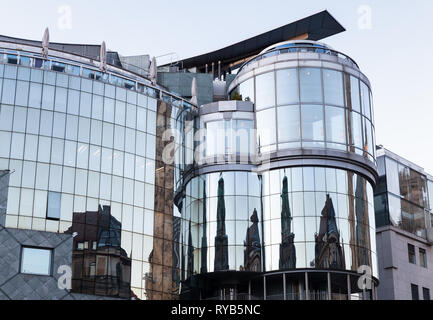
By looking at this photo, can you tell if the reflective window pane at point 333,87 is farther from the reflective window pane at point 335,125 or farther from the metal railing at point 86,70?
the metal railing at point 86,70

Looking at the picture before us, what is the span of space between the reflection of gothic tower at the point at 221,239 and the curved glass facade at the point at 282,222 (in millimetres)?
71

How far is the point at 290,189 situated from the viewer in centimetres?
4719

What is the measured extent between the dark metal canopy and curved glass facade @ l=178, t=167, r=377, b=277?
25.5 m

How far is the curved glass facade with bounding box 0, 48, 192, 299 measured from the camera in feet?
A: 144

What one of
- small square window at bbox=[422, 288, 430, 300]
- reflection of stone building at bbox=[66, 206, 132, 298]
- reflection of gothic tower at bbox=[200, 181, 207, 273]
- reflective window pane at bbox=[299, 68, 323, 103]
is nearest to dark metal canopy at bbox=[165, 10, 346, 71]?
reflective window pane at bbox=[299, 68, 323, 103]

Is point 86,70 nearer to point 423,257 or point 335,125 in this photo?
point 335,125

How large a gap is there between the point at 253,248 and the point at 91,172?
12.4 meters

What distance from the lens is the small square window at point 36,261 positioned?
42.0 m

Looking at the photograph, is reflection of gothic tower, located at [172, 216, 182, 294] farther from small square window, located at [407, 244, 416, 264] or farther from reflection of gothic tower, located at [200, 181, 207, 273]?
small square window, located at [407, 244, 416, 264]

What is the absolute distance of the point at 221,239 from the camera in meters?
47.3

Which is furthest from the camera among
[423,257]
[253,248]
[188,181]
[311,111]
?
[423,257]

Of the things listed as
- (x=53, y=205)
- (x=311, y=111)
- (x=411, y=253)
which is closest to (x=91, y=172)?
(x=53, y=205)

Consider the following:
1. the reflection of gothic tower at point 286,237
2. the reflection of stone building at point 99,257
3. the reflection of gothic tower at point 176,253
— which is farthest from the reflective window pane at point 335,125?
the reflection of stone building at point 99,257

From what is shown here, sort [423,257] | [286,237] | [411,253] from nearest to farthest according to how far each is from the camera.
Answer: [286,237], [411,253], [423,257]
